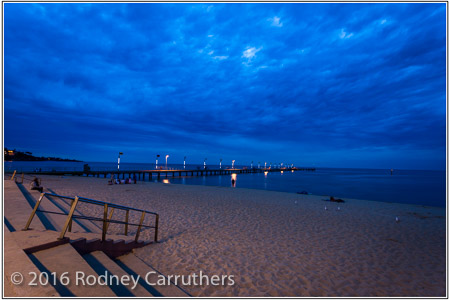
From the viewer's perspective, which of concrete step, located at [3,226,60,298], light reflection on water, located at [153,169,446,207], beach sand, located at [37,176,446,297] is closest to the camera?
concrete step, located at [3,226,60,298]

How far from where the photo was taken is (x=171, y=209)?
12164 mm

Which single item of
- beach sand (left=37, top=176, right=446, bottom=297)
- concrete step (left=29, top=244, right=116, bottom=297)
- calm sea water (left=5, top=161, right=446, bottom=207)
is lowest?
calm sea water (left=5, top=161, right=446, bottom=207)

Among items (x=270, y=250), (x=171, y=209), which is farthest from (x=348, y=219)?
(x=171, y=209)

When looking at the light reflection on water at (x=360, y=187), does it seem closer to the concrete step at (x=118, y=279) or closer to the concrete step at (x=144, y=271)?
the concrete step at (x=144, y=271)

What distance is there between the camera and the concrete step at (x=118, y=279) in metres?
3.31

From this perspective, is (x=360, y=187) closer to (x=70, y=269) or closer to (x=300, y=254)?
(x=300, y=254)

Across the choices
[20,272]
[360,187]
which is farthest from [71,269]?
[360,187]

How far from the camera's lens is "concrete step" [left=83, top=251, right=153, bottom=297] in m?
3.31

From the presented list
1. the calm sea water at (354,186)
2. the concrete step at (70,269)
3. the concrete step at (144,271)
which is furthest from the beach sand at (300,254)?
the calm sea water at (354,186)

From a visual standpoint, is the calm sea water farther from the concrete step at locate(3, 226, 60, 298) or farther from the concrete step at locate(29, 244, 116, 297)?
the concrete step at locate(3, 226, 60, 298)

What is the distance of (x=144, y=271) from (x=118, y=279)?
3.78ft

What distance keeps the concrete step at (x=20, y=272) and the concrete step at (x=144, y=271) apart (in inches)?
65.0

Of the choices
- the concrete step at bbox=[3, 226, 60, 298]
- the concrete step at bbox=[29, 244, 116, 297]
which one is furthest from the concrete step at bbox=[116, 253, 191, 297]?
the concrete step at bbox=[3, 226, 60, 298]

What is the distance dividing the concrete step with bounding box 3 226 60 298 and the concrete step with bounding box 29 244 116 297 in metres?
0.17
